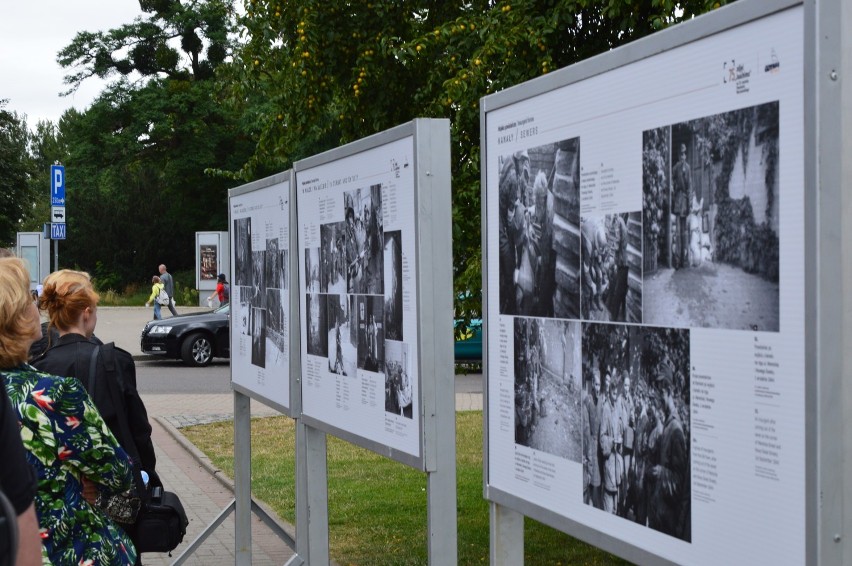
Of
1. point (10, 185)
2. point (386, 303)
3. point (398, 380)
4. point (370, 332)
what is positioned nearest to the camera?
point (398, 380)

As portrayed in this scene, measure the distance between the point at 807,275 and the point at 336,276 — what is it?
2746mm

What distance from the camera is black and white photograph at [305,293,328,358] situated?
185 inches

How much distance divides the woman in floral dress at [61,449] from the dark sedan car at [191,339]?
61.7ft

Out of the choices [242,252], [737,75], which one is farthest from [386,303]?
[242,252]

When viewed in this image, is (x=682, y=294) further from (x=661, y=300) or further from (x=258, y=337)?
(x=258, y=337)

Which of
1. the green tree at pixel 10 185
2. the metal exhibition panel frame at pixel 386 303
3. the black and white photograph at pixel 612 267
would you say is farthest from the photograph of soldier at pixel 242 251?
the green tree at pixel 10 185

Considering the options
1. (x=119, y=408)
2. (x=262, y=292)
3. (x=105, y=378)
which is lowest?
(x=119, y=408)

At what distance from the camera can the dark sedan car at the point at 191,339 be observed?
2211 centimetres

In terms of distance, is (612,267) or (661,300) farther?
(612,267)

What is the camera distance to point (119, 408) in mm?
4613

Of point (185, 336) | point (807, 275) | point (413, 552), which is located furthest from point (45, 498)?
point (185, 336)

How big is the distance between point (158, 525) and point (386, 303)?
4.76ft

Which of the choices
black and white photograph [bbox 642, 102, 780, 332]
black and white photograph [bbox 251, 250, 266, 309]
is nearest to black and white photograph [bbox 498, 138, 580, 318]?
black and white photograph [bbox 642, 102, 780, 332]

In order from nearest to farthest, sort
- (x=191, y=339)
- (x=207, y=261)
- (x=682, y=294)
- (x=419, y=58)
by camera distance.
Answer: (x=682, y=294)
(x=419, y=58)
(x=191, y=339)
(x=207, y=261)
